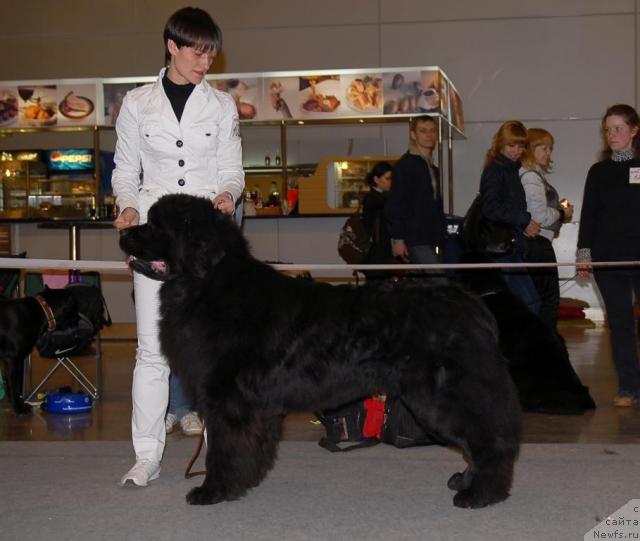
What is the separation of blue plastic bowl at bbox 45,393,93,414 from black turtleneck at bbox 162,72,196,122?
3012 millimetres

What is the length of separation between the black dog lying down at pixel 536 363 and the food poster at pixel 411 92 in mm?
→ 5600

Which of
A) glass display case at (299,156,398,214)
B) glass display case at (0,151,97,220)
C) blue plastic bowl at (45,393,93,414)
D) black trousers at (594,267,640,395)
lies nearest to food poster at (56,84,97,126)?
glass display case at (0,151,97,220)

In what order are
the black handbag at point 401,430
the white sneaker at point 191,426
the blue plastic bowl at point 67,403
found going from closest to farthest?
the black handbag at point 401,430 < the white sneaker at point 191,426 < the blue plastic bowl at point 67,403

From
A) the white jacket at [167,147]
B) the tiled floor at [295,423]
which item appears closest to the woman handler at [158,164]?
the white jacket at [167,147]

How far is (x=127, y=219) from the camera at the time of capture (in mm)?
3625

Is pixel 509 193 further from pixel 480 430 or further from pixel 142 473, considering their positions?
pixel 142 473

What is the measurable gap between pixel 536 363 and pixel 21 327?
12.0 ft

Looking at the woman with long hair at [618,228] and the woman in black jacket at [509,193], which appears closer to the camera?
the woman with long hair at [618,228]

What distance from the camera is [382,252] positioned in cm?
756

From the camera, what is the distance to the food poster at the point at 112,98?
11.3 m

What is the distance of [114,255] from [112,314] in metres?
0.89

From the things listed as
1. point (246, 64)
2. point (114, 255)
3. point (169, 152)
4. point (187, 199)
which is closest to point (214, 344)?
point (187, 199)

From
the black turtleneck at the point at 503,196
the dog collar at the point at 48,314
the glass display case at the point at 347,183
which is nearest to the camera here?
the dog collar at the point at 48,314

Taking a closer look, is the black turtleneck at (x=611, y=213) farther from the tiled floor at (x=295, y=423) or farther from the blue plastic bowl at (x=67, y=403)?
the blue plastic bowl at (x=67, y=403)
